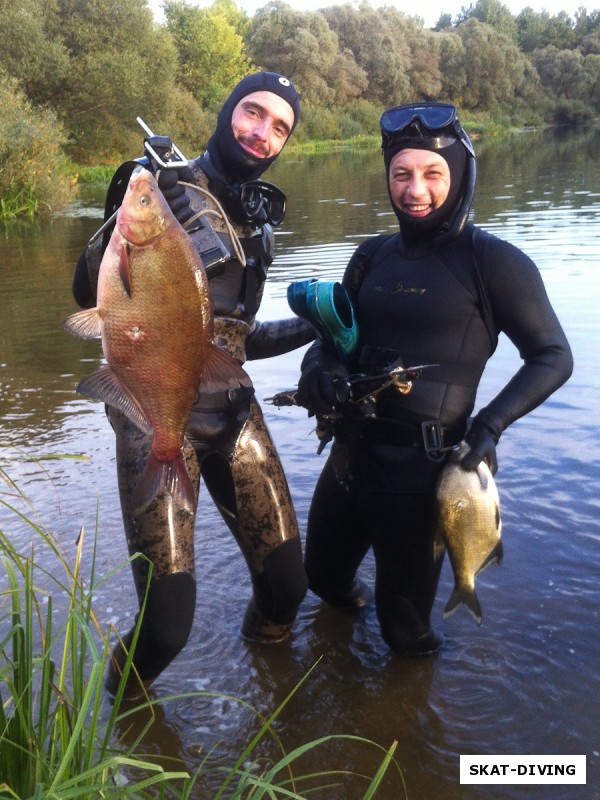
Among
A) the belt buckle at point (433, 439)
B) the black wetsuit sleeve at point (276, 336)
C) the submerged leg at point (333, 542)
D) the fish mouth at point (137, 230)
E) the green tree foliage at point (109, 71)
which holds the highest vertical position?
the green tree foliage at point (109, 71)

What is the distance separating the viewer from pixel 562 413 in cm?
788

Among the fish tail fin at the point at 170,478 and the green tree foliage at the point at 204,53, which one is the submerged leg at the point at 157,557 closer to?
the fish tail fin at the point at 170,478

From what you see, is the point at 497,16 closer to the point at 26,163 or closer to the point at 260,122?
the point at 26,163

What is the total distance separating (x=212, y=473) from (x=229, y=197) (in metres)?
1.35

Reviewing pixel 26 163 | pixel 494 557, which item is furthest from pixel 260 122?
pixel 26 163

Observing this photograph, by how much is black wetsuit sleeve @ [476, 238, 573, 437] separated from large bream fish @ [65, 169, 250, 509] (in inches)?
44.8

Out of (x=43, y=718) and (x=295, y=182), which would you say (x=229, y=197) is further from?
(x=295, y=182)

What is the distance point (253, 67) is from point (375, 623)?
66777mm

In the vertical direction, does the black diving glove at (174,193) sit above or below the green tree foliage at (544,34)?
below

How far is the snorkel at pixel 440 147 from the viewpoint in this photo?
3898mm

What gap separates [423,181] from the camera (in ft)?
12.9

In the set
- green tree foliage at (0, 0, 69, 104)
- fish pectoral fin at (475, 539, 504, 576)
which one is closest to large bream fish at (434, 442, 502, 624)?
fish pectoral fin at (475, 539, 504, 576)

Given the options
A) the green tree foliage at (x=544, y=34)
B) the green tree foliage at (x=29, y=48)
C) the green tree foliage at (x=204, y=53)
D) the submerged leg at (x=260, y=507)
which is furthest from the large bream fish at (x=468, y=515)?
the green tree foliage at (x=544, y=34)

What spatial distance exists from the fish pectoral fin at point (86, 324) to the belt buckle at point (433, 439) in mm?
1595
